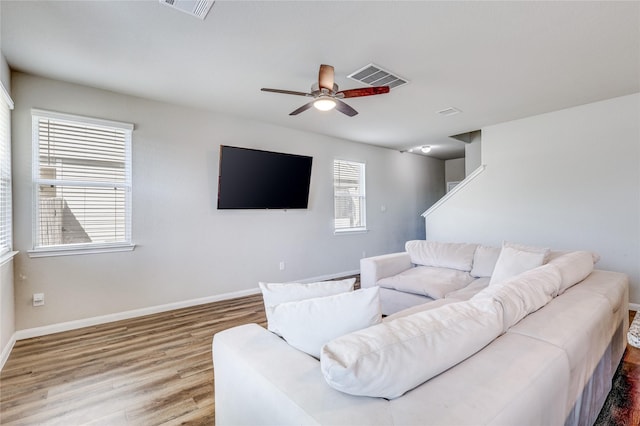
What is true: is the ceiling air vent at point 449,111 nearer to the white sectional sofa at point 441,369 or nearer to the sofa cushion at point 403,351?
the white sectional sofa at point 441,369

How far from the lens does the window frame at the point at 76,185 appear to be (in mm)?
2994

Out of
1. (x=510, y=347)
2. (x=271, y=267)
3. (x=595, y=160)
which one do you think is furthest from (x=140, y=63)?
(x=595, y=160)

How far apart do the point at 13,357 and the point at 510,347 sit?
11.8ft

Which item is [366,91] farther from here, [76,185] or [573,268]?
[76,185]

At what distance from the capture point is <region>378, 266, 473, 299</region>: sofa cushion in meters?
2.84

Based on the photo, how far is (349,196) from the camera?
228 inches

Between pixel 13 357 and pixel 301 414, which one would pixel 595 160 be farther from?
pixel 13 357

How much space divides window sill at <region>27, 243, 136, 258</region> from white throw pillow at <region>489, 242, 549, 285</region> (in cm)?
376

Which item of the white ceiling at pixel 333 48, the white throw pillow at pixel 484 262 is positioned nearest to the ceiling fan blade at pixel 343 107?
the white ceiling at pixel 333 48

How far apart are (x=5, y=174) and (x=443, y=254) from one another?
433 centimetres

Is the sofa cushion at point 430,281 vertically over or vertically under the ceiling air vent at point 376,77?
under

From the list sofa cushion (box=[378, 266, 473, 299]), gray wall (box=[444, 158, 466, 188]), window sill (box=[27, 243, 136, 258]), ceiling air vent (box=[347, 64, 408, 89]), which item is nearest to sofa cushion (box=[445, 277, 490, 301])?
sofa cushion (box=[378, 266, 473, 299])

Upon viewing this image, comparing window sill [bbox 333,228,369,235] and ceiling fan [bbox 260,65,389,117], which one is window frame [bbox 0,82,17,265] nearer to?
ceiling fan [bbox 260,65,389,117]

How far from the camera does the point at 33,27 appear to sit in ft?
7.25
